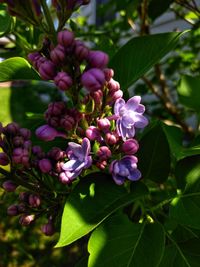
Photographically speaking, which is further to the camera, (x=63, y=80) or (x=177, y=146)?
(x=177, y=146)

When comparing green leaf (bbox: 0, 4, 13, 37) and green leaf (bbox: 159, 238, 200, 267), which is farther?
green leaf (bbox: 0, 4, 13, 37)

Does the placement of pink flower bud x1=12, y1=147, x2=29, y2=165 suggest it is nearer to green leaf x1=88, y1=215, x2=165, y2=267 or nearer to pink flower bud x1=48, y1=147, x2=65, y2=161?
pink flower bud x1=48, y1=147, x2=65, y2=161

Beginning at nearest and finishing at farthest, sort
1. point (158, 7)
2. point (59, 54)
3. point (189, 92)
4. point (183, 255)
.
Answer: point (59, 54) < point (183, 255) < point (189, 92) < point (158, 7)

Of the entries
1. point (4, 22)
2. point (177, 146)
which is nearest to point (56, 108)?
point (177, 146)

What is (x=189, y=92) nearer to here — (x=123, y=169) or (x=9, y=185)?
(x=123, y=169)

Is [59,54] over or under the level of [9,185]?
over

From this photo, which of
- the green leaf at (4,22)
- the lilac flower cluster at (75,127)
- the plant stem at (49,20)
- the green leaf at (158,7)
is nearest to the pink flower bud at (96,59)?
the lilac flower cluster at (75,127)

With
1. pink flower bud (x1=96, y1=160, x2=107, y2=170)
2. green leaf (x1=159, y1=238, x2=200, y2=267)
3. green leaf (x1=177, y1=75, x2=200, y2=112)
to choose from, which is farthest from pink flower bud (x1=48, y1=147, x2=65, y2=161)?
green leaf (x1=177, y1=75, x2=200, y2=112)
